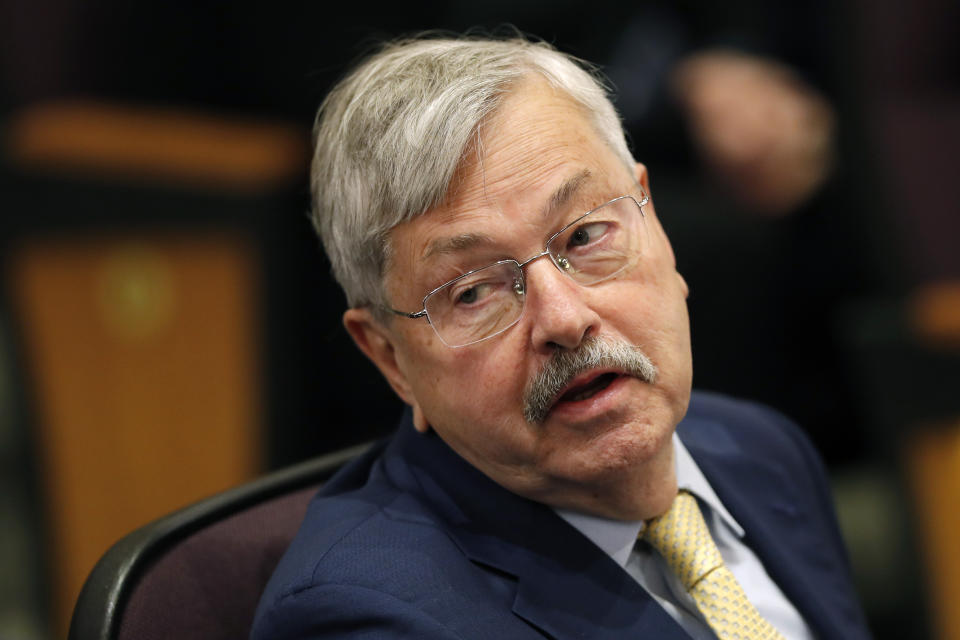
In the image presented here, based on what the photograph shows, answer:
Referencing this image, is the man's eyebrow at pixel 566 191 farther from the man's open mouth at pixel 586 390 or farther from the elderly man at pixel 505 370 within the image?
the man's open mouth at pixel 586 390

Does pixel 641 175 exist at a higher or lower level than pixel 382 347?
higher

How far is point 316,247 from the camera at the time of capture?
346 centimetres

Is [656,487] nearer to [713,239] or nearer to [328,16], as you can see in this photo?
[713,239]

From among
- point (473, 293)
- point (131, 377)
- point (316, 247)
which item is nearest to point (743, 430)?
point (473, 293)

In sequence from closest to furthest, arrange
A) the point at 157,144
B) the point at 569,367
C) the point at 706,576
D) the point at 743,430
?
the point at 569,367
the point at 706,576
the point at 743,430
the point at 157,144

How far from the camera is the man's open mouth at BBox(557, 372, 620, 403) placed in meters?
1.21

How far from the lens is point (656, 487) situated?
129cm

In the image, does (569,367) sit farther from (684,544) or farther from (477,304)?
(684,544)

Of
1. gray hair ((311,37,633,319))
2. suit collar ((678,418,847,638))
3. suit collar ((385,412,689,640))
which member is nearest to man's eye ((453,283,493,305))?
gray hair ((311,37,633,319))

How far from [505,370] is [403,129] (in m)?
0.33

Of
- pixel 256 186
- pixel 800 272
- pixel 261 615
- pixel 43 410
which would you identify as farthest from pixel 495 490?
pixel 800 272

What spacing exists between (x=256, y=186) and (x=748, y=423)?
6.32 feet

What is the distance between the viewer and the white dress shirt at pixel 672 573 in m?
1.29

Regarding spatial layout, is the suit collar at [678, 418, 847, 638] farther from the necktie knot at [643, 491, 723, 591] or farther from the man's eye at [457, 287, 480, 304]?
the man's eye at [457, 287, 480, 304]
